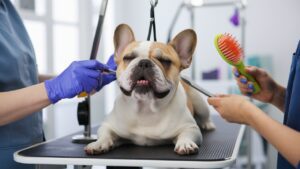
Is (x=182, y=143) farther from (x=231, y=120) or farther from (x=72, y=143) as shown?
(x=72, y=143)

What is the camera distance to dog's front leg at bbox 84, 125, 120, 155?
89cm

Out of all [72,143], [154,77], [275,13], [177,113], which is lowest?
[72,143]

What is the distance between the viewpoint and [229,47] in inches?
40.6

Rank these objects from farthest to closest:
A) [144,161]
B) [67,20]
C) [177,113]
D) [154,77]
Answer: [67,20]
[177,113]
[154,77]
[144,161]

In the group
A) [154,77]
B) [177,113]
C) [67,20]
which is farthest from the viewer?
[67,20]

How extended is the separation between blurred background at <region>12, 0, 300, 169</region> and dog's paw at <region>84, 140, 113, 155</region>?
1.81 metres

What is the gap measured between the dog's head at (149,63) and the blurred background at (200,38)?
1611 millimetres

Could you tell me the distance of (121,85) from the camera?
94 centimetres

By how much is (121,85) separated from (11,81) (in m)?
0.35

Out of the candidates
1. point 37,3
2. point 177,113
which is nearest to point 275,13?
point 37,3

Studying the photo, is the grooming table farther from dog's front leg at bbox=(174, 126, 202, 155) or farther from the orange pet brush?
the orange pet brush

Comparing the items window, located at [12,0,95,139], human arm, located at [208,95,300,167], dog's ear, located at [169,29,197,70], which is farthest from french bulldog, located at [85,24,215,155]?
window, located at [12,0,95,139]

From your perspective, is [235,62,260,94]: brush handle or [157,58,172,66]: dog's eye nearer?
[157,58,172,66]: dog's eye

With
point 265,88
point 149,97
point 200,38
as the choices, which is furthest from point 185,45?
point 200,38
